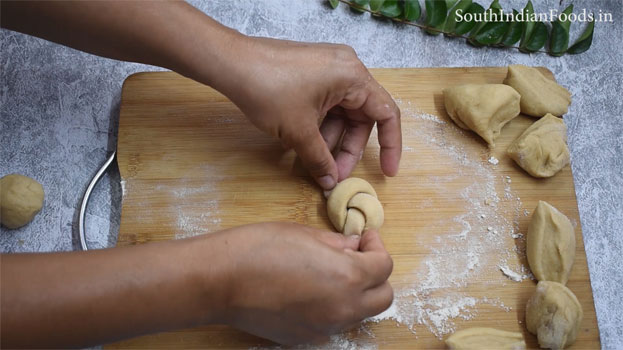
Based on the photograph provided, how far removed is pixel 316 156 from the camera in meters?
1.61

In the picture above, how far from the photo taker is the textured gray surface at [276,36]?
6.09ft

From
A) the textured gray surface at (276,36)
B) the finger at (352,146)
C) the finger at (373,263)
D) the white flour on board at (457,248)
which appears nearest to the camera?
the finger at (373,263)

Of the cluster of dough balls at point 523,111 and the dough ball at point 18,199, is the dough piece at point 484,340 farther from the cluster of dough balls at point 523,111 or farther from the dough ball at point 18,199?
the dough ball at point 18,199

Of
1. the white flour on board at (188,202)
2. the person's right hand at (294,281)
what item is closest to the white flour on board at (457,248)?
the person's right hand at (294,281)

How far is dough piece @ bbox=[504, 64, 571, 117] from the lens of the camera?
6.05ft

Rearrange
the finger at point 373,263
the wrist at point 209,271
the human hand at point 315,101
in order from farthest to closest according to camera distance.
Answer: the human hand at point 315,101 < the finger at point 373,263 < the wrist at point 209,271

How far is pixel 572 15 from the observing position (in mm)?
2219

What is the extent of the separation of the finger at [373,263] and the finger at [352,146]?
0.33 meters

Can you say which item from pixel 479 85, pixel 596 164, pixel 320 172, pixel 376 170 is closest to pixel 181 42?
pixel 320 172

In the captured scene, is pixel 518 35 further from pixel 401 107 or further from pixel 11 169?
pixel 11 169

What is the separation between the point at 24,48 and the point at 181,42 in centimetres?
91

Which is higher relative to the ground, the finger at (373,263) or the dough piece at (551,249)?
the finger at (373,263)

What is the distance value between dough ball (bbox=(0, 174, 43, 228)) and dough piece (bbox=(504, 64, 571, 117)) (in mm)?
1624

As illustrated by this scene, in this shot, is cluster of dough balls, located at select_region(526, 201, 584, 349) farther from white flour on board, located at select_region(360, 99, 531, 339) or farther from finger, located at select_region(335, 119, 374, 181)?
finger, located at select_region(335, 119, 374, 181)
